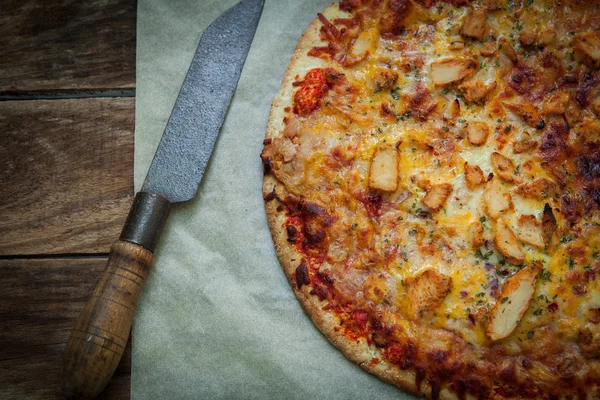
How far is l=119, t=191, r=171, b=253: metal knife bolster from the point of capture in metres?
2.88

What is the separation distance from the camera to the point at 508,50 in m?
2.95

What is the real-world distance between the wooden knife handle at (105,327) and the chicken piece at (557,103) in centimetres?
215

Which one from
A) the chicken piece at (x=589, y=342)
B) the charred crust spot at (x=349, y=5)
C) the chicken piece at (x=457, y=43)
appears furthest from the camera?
the charred crust spot at (x=349, y=5)

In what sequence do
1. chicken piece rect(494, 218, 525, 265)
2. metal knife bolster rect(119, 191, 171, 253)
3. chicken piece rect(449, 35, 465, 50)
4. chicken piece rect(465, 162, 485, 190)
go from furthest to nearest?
chicken piece rect(449, 35, 465, 50) → metal knife bolster rect(119, 191, 171, 253) → chicken piece rect(465, 162, 485, 190) → chicken piece rect(494, 218, 525, 265)

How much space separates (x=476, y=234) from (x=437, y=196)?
0.25m

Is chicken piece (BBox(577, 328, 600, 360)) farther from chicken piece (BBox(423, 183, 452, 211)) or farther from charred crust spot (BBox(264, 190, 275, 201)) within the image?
charred crust spot (BBox(264, 190, 275, 201))

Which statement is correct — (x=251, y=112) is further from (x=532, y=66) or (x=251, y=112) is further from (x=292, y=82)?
(x=532, y=66)

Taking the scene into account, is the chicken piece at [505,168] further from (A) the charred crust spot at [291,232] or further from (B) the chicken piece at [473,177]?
(A) the charred crust spot at [291,232]

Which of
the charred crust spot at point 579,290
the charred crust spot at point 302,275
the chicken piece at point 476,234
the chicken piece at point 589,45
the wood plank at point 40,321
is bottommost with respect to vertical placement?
the wood plank at point 40,321

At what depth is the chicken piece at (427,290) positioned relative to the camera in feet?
8.63

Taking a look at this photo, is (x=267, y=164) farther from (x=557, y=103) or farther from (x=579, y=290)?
(x=579, y=290)

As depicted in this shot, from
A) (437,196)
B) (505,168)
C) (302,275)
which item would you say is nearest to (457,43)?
(505,168)

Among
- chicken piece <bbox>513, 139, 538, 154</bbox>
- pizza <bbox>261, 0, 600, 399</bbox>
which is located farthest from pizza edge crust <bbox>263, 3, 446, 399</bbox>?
chicken piece <bbox>513, 139, 538, 154</bbox>

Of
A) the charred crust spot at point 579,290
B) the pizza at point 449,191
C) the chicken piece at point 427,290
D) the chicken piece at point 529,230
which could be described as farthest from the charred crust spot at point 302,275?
the charred crust spot at point 579,290
